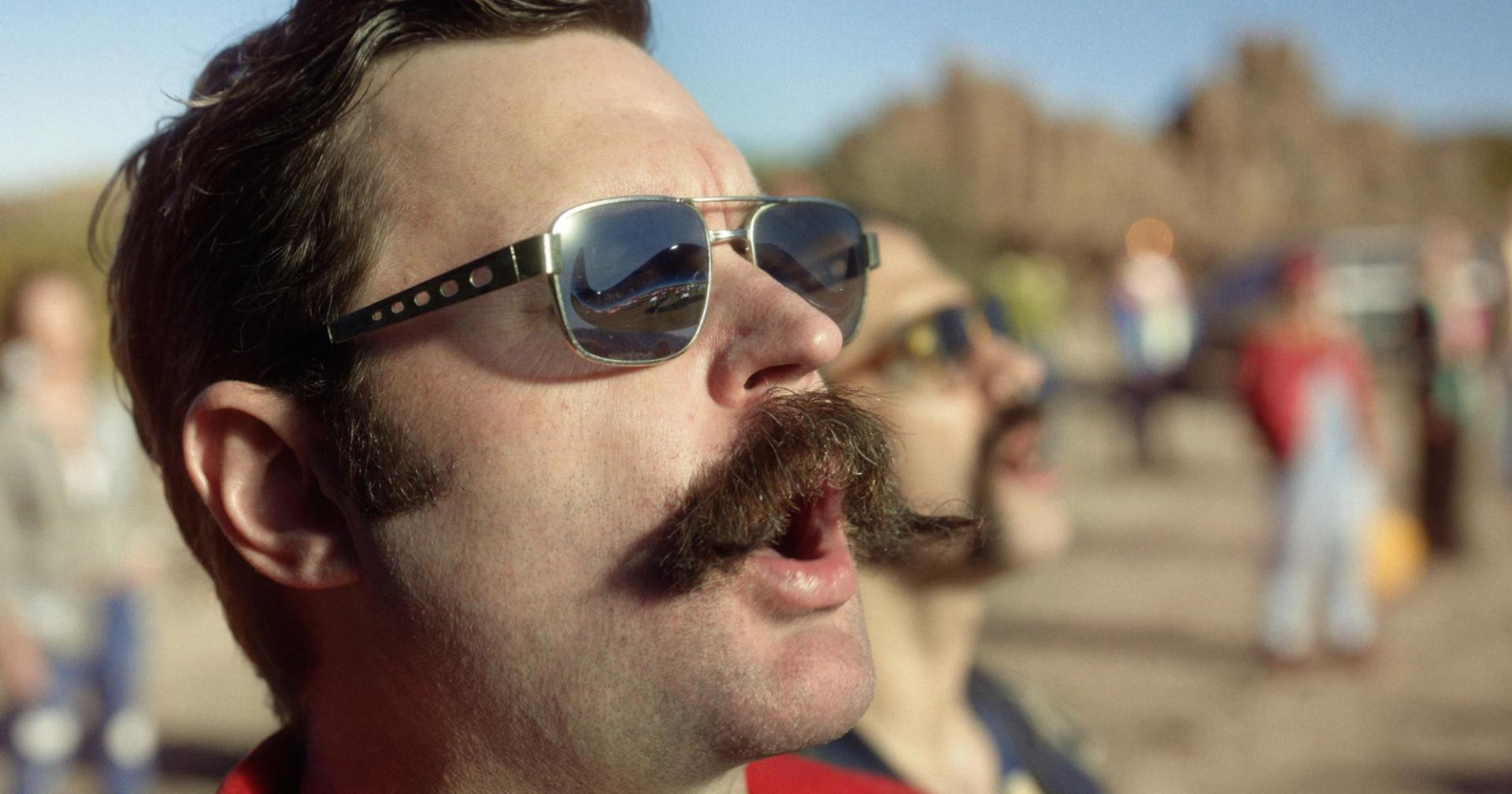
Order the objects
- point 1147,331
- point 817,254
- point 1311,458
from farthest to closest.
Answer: point 1147,331
point 1311,458
point 817,254

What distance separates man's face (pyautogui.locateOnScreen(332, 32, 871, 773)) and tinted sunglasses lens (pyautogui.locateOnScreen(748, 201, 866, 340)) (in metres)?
0.11

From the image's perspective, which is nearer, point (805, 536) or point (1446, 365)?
point (805, 536)

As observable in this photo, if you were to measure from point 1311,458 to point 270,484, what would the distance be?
6.26m

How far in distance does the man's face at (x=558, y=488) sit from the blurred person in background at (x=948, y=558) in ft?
3.98

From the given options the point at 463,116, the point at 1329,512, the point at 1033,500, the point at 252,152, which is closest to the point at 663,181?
the point at 463,116

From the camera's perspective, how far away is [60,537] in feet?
15.4

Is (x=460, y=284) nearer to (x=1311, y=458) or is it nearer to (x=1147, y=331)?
(x=1311, y=458)

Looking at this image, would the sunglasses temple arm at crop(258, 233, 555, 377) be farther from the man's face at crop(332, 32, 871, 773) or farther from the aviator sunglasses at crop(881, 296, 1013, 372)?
the aviator sunglasses at crop(881, 296, 1013, 372)

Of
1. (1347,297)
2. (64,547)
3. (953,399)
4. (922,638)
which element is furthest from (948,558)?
(1347,297)

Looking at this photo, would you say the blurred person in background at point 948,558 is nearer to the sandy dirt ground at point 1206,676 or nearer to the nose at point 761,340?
the nose at point 761,340

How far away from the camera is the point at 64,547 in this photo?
15.5ft

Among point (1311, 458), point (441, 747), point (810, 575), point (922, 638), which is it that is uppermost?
point (810, 575)

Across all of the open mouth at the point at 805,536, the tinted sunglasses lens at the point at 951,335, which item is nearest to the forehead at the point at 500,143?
the open mouth at the point at 805,536

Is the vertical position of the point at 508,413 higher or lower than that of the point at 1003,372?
higher
